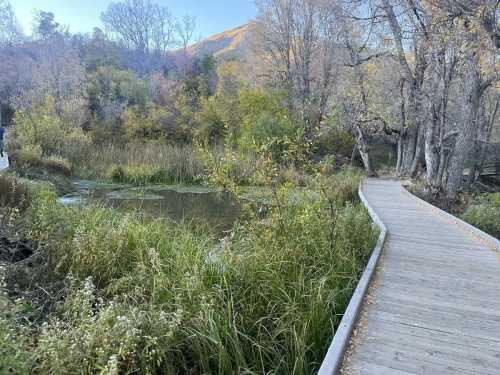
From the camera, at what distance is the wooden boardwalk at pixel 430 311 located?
216cm

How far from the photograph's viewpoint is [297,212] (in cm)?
466

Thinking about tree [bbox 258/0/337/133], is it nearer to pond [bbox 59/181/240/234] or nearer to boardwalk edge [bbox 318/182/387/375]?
pond [bbox 59/181/240/234]

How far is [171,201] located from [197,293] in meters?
6.89

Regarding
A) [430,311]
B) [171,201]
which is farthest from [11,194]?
[430,311]

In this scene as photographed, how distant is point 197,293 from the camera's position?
3.03 m

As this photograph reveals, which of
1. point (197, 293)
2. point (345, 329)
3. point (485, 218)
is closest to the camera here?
point (345, 329)

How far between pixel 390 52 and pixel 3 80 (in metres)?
29.0

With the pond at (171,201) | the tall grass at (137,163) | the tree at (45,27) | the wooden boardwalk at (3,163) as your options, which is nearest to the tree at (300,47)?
the tall grass at (137,163)

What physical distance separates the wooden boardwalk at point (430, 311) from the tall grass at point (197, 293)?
1.17 ft

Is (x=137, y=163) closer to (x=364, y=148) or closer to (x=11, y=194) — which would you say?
(x=11, y=194)

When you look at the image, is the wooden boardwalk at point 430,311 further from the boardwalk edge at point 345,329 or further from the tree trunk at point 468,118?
the tree trunk at point 468,118

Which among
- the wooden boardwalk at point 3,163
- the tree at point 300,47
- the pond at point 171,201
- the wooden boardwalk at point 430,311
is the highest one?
the tree at point 300,47

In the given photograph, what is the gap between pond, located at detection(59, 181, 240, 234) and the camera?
727 cm

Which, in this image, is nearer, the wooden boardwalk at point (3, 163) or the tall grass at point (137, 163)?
the wooden boardwalk at point (3, 163)
